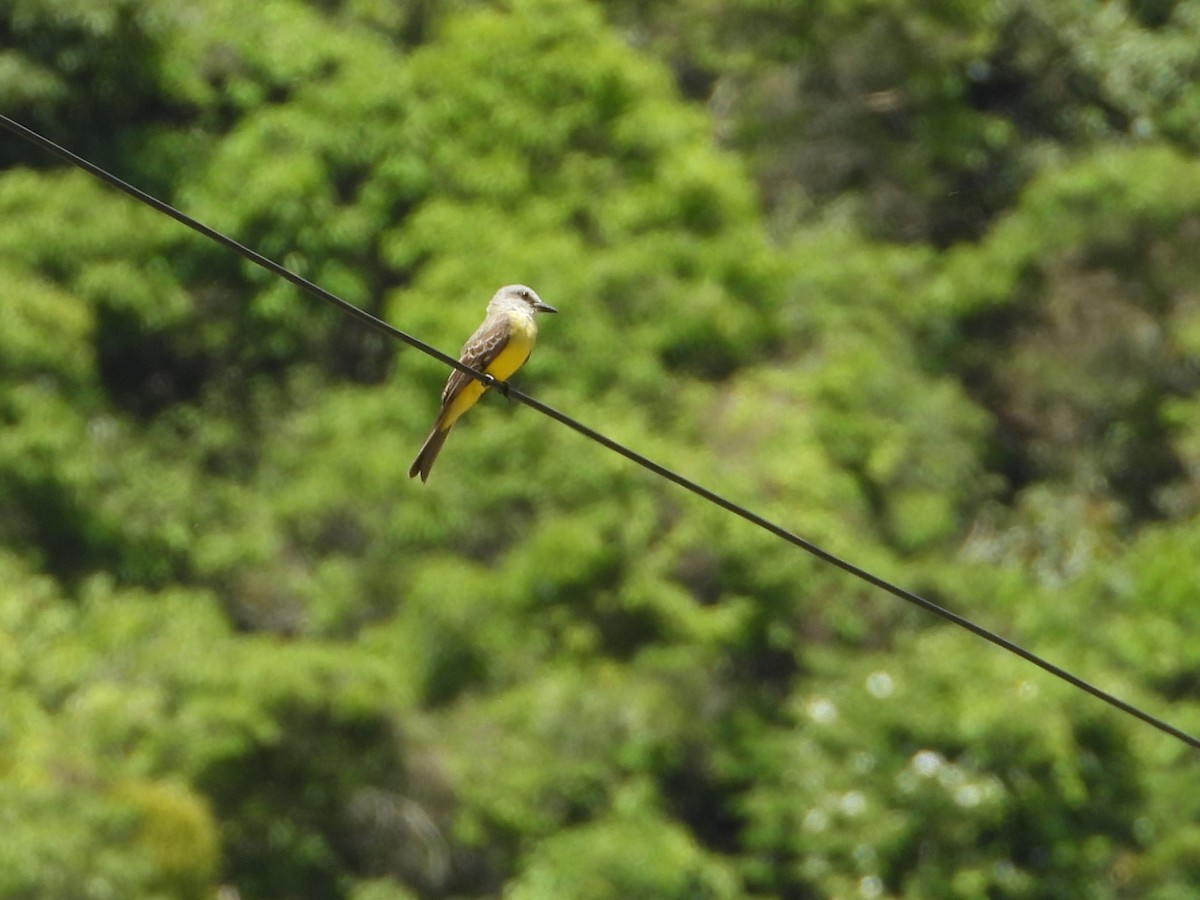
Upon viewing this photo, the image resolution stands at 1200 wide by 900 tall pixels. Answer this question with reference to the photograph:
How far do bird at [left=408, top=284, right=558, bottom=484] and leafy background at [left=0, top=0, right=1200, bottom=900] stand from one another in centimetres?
489

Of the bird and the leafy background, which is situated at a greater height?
the leafy background

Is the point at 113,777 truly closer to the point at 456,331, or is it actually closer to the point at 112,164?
the point at 456,331

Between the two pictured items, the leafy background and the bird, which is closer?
the bird

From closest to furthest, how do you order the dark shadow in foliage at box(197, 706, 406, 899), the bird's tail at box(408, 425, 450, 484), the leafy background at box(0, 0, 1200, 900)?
the bird's tail at box(408, 425, 450, 484) → the leafy background at box(0, 0, 1200, 900) → the dark shadow in foliage at box(197, 706, 406, 899)

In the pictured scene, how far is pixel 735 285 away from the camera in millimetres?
17203

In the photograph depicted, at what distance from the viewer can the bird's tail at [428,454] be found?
8.28 metres

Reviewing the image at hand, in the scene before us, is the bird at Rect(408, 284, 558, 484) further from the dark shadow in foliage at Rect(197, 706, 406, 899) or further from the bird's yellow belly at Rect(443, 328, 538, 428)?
the dark shadow in foliage at Rect(197, 706, 406, 899)

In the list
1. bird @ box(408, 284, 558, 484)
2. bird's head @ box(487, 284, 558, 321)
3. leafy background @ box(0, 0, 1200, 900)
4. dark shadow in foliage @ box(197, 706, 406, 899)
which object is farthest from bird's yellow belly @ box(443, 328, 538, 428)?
dark shadow in foliage @ box(197, 706, 406, 899)

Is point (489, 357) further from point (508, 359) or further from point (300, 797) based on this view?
point (300, 797)

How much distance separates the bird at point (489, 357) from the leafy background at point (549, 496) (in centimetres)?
489

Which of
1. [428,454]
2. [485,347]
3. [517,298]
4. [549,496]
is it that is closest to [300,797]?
[549,496]

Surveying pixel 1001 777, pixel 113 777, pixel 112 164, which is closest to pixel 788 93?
pixel 112 164

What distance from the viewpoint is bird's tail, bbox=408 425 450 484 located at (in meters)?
8.28

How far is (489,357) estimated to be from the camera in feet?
27.9
